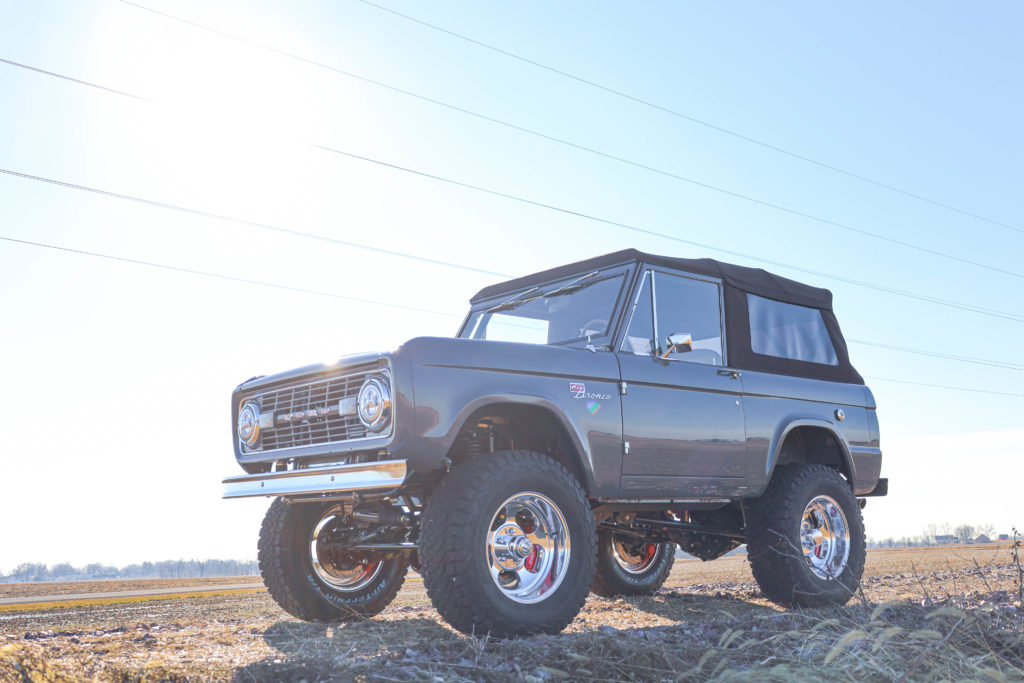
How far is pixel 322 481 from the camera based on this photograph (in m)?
4.96

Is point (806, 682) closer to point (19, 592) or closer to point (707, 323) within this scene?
point (707, 323)

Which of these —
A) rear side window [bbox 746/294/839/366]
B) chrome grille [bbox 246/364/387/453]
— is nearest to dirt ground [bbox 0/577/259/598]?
chrome grille [bbox 246/364/387/453]

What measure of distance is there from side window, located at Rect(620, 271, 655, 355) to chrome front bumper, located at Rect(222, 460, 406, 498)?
199 centimetres

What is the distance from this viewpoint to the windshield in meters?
6.26

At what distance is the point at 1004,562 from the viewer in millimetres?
12016

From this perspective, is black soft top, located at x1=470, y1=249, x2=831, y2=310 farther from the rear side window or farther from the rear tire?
the rear tire

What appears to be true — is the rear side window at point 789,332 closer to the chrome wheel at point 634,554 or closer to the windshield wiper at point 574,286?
the windshield wiper at point 574,286

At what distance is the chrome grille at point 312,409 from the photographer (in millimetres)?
5094

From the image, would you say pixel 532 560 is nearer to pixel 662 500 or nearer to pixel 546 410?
pixel 546 410

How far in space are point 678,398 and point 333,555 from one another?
260 cm

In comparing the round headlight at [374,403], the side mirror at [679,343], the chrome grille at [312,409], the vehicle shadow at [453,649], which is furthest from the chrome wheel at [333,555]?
the side mirror at [679,343]

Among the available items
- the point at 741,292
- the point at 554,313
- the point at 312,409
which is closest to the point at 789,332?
the point at 741,292

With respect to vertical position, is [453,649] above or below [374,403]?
below

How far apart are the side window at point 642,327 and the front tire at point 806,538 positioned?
5.54 feet
